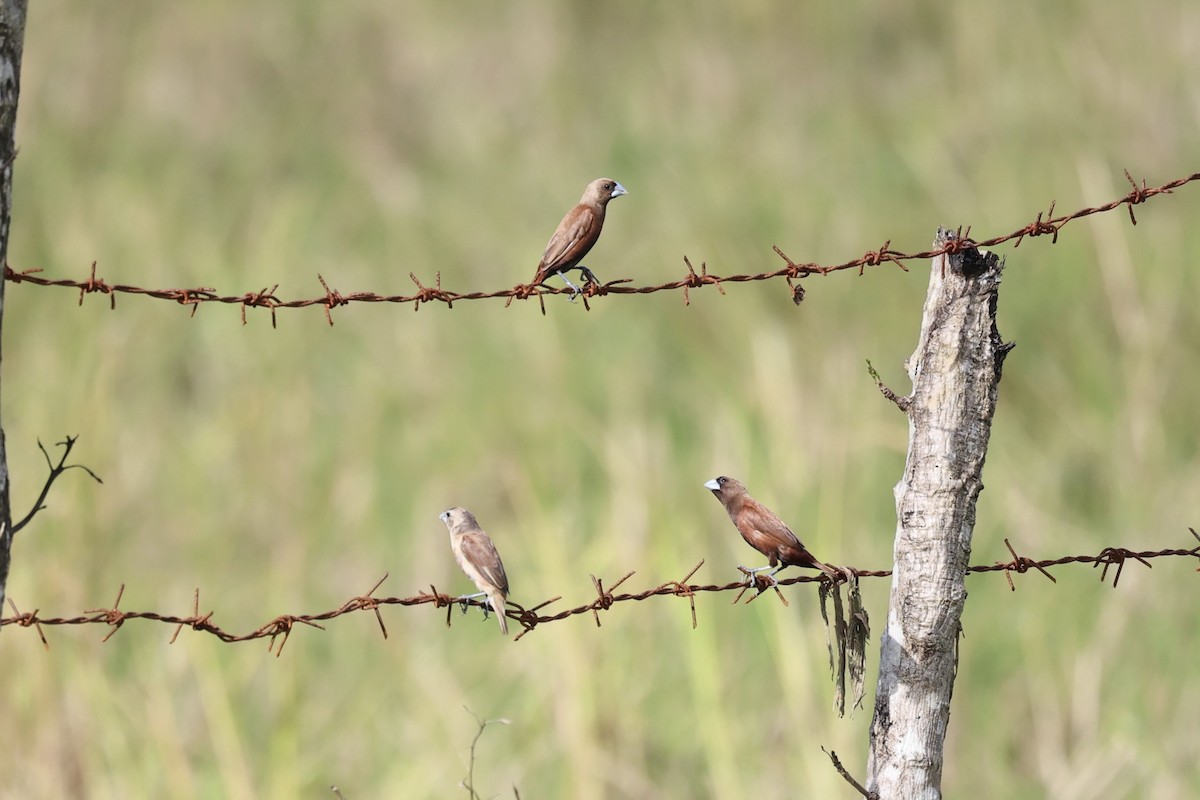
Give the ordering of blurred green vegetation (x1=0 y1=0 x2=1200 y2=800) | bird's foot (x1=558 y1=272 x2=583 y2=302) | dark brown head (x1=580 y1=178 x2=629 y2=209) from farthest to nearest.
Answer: blurred green vegetation (x1=0 y1=0 x2=1200 y2=800) < dark brown head (x1=580 y1=178 x2=629 y2=209) < bird's foot (x1=558 y1=272 x2=583 y2=302)

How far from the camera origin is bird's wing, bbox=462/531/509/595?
3.26 meters

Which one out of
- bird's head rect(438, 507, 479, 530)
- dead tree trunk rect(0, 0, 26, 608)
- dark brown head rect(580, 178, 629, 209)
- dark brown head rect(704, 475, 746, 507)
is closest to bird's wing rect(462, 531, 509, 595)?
bird's head rect(438, 507, 479, 530)

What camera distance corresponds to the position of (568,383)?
8.66m

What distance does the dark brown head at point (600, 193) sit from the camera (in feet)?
11.1

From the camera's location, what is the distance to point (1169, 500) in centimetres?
738

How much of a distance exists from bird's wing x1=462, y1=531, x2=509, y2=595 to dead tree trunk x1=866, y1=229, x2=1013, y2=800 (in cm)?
76

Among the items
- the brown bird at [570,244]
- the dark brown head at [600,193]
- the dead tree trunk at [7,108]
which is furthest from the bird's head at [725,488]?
the dead tree trunk at [7,108]

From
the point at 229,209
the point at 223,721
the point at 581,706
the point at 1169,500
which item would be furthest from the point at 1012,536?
the point at 229,209

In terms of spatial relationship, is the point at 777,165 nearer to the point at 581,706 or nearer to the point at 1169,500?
the point at 1169,500

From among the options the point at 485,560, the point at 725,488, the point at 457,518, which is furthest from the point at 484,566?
the point at 725,488

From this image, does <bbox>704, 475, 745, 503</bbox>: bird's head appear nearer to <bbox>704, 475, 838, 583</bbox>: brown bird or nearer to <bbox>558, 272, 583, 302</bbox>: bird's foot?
<bbox>704, 475, 838, 583</bbox>: brown bird

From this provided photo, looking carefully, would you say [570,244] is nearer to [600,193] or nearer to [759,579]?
[600,193]

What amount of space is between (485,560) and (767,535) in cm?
55

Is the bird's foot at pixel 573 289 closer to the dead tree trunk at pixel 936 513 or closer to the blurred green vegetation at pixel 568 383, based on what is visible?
the dead tree trunk at pixel 936 513
